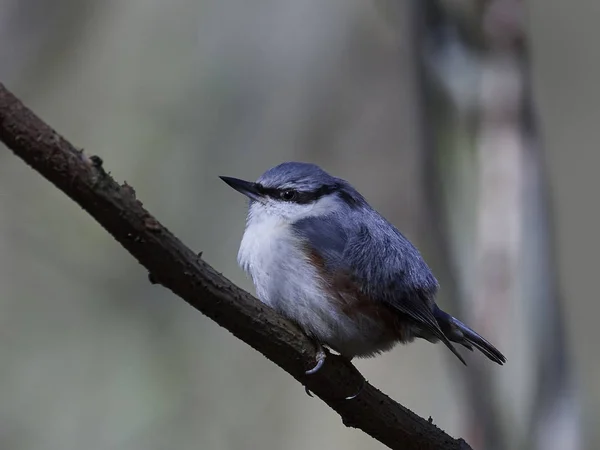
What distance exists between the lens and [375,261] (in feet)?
9.51

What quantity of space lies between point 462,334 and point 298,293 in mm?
908

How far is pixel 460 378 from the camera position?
4676 mm

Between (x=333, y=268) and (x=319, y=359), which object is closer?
(x=319, y=359)

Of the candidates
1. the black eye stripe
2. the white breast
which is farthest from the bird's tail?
the black eye stripe

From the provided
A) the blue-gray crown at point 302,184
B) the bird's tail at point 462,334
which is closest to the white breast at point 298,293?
the blue-gray crown at point 302,184

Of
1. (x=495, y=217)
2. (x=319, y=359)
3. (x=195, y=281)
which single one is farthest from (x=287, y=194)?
(x=495, y=217)

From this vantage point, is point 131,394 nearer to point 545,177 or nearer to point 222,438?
point 222,438

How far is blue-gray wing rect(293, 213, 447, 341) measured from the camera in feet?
9.32

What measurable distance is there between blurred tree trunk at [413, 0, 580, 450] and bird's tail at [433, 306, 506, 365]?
3.65 ft

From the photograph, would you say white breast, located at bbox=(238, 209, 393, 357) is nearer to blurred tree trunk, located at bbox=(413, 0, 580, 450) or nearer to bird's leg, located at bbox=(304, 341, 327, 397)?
bird's leg, located at bbox=(304, 341, 327, 397)

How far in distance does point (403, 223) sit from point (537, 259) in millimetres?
2110

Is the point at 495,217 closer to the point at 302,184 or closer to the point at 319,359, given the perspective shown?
the point at 302,184

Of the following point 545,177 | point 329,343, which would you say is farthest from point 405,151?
point 329,343

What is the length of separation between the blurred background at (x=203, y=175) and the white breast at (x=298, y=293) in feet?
7.47
